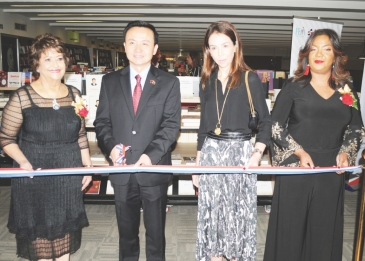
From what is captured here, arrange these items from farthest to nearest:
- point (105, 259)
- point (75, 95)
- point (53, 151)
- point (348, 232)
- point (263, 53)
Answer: point (263, 53) < point (348, 232) < point (105, 259) < point (75, 95) < point (53, 151)

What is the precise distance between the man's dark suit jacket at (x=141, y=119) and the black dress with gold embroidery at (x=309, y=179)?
0.75 meters

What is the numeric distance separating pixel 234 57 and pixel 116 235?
237 cm

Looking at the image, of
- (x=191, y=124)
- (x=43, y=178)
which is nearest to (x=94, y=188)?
(x=191, y=124)

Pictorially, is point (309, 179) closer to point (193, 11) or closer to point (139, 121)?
point (139, 121)

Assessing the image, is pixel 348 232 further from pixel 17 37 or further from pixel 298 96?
pixel 17 37

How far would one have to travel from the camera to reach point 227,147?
2.26 meters

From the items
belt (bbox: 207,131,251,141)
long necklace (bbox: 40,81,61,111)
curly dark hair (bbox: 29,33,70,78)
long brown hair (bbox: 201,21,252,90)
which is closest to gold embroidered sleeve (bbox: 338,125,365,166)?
belt (bbox: 207,131,251,141)

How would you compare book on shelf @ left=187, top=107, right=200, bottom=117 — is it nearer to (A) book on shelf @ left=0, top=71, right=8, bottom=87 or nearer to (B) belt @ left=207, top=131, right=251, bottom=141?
(B) belt @ left=207, top=131, right=251, bottom=141

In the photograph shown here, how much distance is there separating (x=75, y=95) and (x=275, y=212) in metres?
1.66

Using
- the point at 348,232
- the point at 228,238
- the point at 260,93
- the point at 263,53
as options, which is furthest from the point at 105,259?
the point at 263,53

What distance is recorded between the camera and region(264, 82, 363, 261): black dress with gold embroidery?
7.34 ft

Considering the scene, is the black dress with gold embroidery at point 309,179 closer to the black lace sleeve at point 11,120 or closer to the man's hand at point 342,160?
the man's hand at point 342,160

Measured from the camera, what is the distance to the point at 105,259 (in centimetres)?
309

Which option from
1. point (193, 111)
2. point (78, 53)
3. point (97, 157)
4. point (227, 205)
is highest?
point (78, 53)
